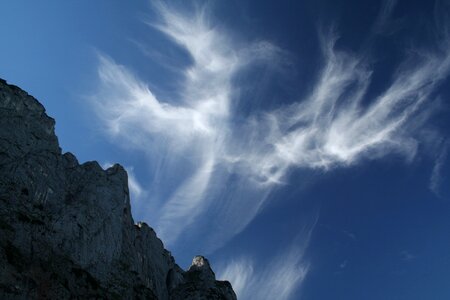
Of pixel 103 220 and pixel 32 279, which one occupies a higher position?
pixel 103 220

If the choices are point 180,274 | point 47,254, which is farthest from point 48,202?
point 180,274

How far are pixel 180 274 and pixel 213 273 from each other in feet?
41.9

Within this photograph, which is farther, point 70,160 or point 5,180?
point 70,160

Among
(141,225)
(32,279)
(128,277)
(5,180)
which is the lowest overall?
(32,279)

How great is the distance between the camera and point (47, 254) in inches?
3531

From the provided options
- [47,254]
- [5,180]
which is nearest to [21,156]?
[5,180]

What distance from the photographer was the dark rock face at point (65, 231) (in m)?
84.6

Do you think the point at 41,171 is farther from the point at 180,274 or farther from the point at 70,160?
the point at 180,274

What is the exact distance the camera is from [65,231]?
100375 millimetres

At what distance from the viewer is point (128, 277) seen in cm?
11038

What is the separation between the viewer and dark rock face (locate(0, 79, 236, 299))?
278ft

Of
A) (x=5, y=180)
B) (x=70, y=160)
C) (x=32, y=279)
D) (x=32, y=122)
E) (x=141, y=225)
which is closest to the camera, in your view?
(x=32, y=279)

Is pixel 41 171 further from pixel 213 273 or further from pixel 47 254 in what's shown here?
pixel 213 273

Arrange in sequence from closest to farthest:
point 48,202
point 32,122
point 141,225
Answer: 1. point 48,202
2. point 32,122
3. point 141,225
